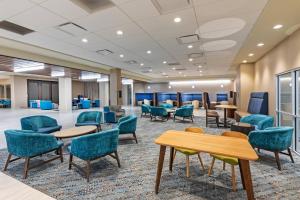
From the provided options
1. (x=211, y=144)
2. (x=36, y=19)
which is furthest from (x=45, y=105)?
(x=211, y=144)

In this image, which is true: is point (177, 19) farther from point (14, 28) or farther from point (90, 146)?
point (14, 28)

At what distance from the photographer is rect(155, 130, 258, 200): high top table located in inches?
68.6

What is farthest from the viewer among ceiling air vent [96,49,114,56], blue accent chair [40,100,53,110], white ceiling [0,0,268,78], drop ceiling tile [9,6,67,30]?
Result: blue accent chair [40,100,53,110]

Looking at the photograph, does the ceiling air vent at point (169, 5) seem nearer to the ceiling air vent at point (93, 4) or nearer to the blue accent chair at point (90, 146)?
the ceiling air vent at point (93, 4)

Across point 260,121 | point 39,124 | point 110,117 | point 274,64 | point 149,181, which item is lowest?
point 149,181

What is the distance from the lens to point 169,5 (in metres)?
A: 2.68

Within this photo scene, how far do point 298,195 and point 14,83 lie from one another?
17799 mm

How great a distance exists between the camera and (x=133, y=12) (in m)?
2.87

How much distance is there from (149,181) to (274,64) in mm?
5208

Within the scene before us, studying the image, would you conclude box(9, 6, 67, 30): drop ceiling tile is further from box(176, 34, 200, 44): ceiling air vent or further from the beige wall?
the beige wall

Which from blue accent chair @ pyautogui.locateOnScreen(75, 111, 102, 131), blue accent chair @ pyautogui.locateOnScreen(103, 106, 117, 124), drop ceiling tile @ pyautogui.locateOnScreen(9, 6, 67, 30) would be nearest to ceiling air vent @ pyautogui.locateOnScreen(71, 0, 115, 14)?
drop ceiling tile @ pyautogui.locateOnScreen(9, 6, 67, 30)

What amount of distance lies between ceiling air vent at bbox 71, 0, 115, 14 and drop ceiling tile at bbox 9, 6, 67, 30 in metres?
0.66

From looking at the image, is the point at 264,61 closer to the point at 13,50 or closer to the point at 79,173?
the point at 79,173

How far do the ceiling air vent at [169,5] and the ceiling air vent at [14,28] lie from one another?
3.06 metres
